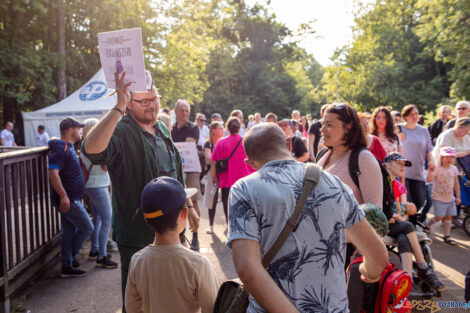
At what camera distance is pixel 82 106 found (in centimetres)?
1278

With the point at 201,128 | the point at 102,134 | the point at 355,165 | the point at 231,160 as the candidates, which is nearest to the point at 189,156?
the point at 231,160

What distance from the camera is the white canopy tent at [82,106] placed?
12352 millimetres

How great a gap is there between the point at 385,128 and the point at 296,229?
4.62 metres

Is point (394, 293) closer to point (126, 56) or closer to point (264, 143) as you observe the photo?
point (264, 143)

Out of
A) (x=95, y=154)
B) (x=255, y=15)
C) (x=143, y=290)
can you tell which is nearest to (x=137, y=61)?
(x=95, y=154)

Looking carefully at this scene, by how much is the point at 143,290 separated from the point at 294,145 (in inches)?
201

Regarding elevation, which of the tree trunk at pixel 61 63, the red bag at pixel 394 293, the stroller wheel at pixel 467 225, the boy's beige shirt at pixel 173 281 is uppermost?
the tree trunk at pixel 61 63

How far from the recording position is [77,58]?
20.2m

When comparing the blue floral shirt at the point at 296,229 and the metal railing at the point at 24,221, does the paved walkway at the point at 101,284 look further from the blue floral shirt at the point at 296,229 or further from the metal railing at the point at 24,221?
the blue floral shirt at the point at 296,229

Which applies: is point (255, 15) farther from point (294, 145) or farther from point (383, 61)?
point (294, 145)

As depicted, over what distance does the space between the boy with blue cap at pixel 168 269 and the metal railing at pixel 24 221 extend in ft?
8.36

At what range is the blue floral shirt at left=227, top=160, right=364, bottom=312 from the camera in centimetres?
172

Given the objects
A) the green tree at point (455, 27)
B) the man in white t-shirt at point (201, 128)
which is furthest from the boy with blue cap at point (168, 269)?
the green tree at point (455, 27)

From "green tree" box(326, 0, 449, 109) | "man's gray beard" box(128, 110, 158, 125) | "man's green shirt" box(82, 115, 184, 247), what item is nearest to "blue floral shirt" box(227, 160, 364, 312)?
"man's green shirt" box(82, 115, 184, 247)
